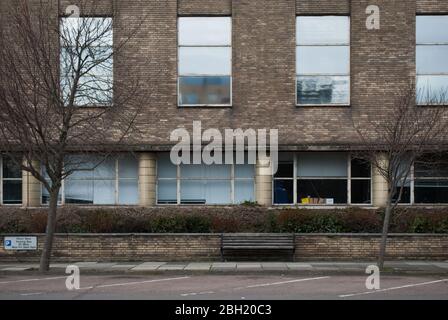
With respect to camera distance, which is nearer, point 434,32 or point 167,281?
point 167,281

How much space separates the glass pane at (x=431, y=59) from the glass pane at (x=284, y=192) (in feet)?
21.6

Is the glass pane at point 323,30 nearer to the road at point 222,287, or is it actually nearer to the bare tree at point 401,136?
the bare tree at point 401,136

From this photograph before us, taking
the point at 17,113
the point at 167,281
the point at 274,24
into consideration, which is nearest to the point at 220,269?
the point at 167,281

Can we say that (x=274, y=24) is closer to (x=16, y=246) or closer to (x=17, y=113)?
(x=17, y=113)

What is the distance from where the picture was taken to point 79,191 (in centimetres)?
2530

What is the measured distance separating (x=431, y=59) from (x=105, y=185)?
13498mm

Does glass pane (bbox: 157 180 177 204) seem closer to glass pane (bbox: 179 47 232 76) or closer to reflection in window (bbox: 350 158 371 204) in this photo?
glass pane (bbox: 179 47 232 76)

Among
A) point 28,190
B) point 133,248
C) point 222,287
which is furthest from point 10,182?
point 222,287

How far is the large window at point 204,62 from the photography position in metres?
25.0

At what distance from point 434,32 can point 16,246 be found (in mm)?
17248

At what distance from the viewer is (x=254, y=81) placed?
81.4 ft

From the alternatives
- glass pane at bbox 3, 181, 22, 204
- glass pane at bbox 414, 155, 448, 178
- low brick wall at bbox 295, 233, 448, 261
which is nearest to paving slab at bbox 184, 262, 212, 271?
low brick wall at bbox 295, 233, 448, 261

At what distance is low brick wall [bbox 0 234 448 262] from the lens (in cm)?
2173

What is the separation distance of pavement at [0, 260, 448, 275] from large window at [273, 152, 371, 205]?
13.6 feet
